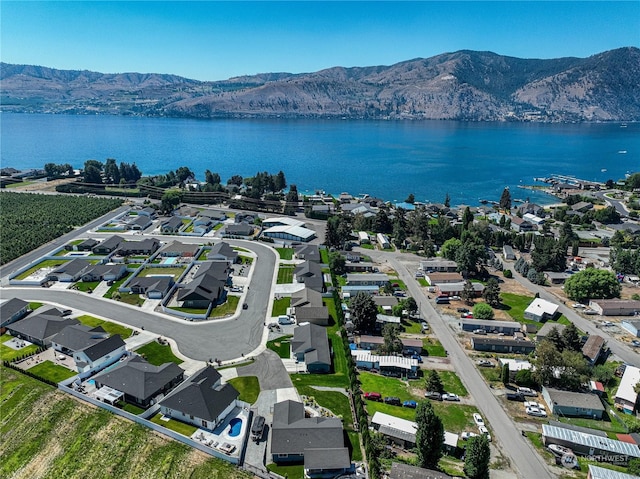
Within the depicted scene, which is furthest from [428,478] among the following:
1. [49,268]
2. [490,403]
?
[49,268]

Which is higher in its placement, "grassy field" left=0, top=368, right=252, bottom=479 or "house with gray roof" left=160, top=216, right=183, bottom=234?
"house with gray roof" left=160, top=216, right=183, bottom=234

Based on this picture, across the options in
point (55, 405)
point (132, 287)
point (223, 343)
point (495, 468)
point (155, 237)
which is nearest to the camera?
point (495, 468)

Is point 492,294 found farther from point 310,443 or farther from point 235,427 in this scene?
point 235,427

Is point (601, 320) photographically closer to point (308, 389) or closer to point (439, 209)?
point (308, 389)

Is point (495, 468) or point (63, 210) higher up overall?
point (63, 210)

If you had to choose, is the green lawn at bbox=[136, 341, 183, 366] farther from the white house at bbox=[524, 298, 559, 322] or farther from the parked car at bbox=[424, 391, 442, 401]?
the white house at bbox=[524, 298, 559, 322]

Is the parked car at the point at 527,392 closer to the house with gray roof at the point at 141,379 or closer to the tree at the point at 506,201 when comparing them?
the house with gray roof at the point at 141,379

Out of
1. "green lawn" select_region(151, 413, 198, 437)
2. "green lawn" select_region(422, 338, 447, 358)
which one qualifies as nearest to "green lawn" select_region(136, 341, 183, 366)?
"green lawn" select_region(151, 413, 198, 437)
